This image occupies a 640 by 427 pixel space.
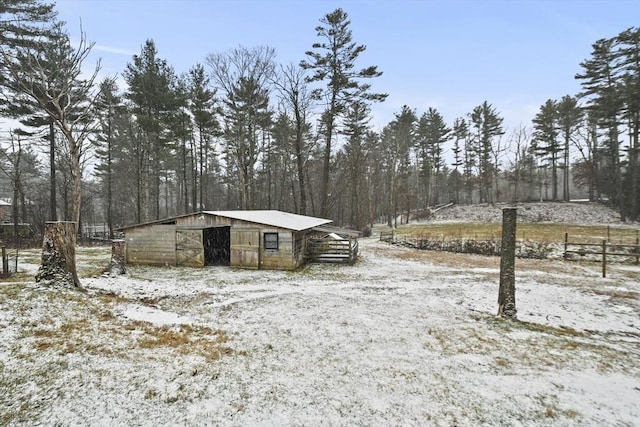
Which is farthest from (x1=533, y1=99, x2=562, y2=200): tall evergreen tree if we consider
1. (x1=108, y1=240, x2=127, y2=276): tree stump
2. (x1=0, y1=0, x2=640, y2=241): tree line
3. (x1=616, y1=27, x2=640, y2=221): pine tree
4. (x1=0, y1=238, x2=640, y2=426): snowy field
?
(x1=108, y1=240, x2=127, y2=276): tree stump

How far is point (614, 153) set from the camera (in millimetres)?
33844

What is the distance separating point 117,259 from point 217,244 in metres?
7.51

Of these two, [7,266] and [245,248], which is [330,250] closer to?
[245,248]

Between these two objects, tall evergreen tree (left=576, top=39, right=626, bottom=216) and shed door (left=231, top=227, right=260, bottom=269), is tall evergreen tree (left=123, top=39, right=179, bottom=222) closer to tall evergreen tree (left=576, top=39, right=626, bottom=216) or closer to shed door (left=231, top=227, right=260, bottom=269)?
shed door (left=231, top=227, right=260, bottom=269)

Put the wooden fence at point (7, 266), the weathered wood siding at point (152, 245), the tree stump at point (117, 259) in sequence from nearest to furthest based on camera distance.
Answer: the wooden fence at point (7, 266) → the tree stump at point (117, 259) → the weathered wood siding at point (152, 245)

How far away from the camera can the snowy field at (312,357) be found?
13.7 ft

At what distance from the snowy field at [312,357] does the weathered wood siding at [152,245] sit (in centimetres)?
455

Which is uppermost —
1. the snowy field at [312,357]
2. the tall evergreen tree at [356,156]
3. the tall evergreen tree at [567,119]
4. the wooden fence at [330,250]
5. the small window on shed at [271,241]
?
the tall evergreen tree at [567,119]

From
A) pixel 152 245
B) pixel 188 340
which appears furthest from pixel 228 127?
pixel 188 340

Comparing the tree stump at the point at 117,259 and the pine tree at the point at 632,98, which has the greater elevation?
the pine tree at the point at 632,98

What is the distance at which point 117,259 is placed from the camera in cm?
1234

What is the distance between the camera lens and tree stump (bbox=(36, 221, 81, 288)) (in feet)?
27.2

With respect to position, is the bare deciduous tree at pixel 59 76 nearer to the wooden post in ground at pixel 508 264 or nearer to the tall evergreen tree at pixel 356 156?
the wooden post in ground at pixel 508 264

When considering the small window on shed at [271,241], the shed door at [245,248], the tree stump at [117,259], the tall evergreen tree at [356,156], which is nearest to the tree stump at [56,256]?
the tree stump at [117,259]
